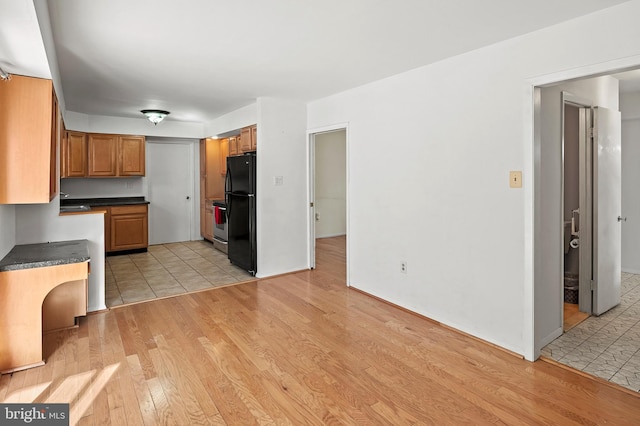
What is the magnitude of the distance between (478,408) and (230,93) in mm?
4126

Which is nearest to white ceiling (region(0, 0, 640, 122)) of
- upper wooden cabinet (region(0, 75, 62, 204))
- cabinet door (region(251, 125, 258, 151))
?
upper wooden cabinet (region(0, 75, 62, 204))

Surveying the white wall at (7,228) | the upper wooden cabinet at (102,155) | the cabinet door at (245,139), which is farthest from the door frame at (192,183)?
the white wall at (7,228)

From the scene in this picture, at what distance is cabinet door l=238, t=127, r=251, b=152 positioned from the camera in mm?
5206

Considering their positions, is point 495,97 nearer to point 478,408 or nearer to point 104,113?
point 478,408

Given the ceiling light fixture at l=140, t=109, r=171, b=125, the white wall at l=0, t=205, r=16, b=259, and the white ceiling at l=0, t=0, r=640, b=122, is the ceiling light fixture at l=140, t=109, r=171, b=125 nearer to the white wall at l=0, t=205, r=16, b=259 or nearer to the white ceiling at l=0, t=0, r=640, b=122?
the white ceiling at l=0, t=0, r=640, b=122

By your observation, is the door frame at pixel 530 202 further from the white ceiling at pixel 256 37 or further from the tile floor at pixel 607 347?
the white ceiling at pixel 256 37

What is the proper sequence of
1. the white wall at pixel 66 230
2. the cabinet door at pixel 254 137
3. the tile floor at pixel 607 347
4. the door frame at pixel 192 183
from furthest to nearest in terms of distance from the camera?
the door frame at pixel 192 183 → the cabinet door at pixel 254 137 → the white wall at pixel 66 230 → the tile floor at pixel 607 347

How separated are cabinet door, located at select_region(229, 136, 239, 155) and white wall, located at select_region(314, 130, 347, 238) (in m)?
2.20

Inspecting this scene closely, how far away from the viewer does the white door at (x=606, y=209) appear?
3.43m

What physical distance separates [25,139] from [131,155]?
4.05 metres

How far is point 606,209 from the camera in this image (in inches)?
140

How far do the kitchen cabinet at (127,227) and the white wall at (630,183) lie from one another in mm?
7492

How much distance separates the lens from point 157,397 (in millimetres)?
2201

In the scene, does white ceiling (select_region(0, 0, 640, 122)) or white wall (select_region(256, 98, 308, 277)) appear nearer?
white ceiling (select_region(0, 0, 640, 122))
